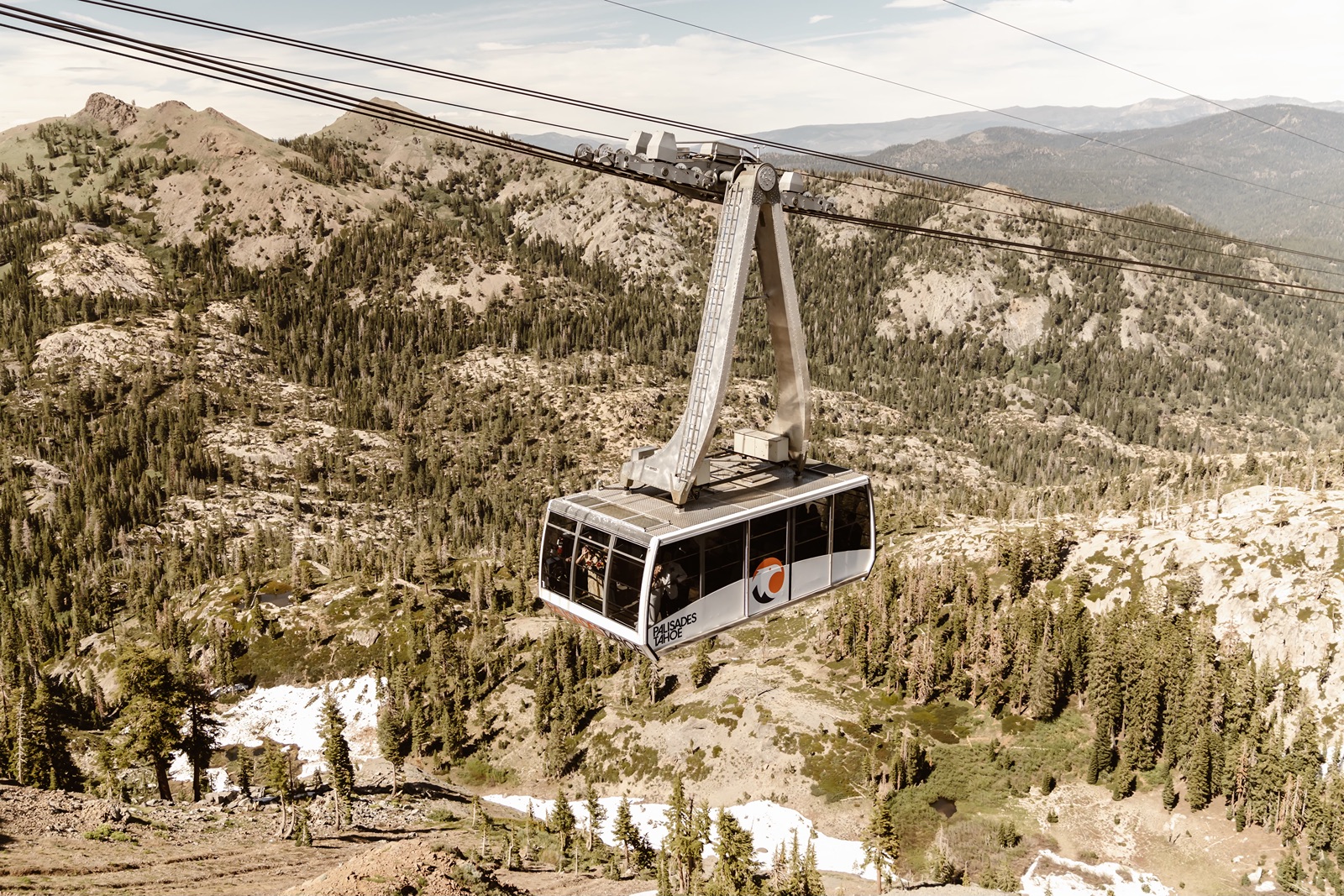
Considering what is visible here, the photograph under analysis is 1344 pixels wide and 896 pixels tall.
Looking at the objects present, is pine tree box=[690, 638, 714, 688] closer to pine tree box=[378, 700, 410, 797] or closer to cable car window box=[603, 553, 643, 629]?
pine tree box=[378, 700, 410, 797]

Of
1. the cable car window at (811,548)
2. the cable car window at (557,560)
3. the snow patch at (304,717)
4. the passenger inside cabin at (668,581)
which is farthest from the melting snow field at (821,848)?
the passenger inside cabin at (668,581)

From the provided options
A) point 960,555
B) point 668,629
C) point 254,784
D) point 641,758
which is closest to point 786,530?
point 668,629

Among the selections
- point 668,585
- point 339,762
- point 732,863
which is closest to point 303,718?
point 339,762

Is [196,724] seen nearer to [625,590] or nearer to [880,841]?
[880,841]

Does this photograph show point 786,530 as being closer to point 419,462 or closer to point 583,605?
point 583,605

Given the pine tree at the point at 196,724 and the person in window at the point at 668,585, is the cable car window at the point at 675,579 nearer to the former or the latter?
the person in window at the point at 668,585

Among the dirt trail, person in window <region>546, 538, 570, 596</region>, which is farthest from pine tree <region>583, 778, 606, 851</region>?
person in window <region>546, 538, 570, 596</region>
